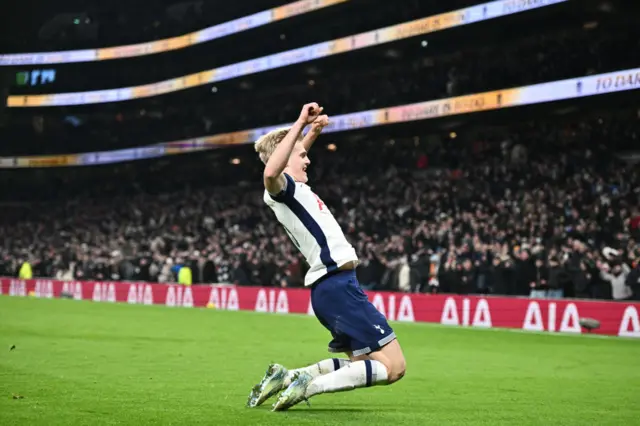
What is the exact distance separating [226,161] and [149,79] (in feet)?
29.3

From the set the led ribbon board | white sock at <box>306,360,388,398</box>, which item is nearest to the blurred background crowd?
the led ribbon board

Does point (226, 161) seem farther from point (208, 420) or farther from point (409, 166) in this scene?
point (208, 420)

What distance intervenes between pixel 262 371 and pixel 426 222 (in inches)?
868

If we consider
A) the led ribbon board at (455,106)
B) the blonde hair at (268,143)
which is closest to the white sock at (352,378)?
the blonde hair at (268,143)

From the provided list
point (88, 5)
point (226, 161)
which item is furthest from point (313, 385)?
point (88, 5)

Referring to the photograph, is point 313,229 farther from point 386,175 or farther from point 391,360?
point 386,175

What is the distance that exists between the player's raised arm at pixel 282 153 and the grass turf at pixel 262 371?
1.77 metres

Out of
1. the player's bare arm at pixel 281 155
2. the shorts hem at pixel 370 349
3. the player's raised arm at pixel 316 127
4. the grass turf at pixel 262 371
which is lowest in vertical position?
the grass turf at pixel 262 371

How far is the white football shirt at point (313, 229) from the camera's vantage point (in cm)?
749

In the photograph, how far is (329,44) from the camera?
4428 cm

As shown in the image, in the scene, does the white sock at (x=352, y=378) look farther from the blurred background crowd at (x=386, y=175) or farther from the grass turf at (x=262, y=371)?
the blurred background crowd at (x=386, y=175)

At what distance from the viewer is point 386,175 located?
1625 inches

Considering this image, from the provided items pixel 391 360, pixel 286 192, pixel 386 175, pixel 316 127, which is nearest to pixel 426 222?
pixel 386 175

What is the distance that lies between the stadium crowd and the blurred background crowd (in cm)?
8
